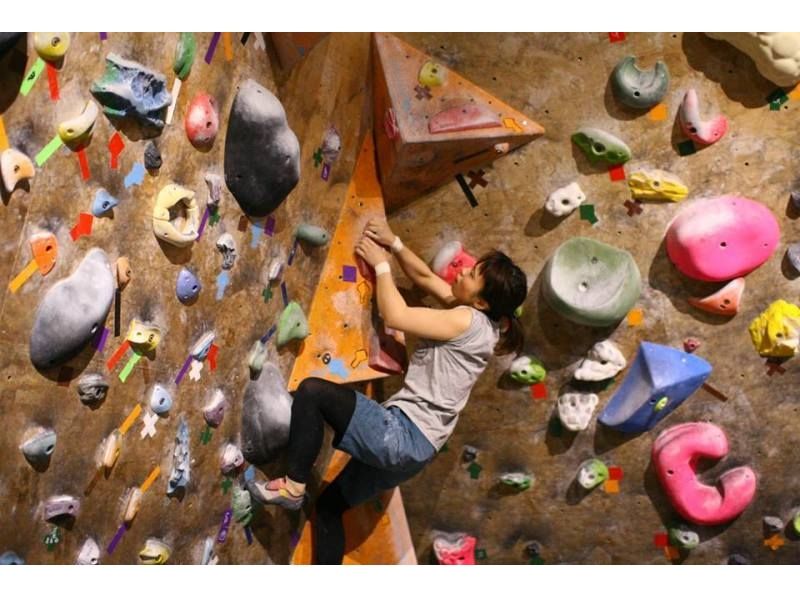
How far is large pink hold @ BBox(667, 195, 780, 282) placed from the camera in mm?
2990

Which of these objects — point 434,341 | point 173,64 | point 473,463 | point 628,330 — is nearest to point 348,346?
point 434,341

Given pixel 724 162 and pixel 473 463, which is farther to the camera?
pixel 473 463

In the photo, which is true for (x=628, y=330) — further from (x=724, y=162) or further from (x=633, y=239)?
(x=724, y=162)

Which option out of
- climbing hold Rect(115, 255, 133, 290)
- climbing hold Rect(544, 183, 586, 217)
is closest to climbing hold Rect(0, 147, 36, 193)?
climbing hold Rect(115, 255, 133, 290)

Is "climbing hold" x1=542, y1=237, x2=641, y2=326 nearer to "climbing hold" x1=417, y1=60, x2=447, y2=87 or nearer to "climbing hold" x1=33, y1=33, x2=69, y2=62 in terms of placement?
"climbing hold" x1=417, y1=60, x2=447, y2=87

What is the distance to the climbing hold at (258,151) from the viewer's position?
2.53 meters

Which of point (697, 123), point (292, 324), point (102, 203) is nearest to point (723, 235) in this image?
point (697, 123)

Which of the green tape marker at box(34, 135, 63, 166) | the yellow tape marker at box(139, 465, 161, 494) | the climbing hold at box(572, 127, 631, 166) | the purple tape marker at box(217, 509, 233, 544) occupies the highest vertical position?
the green tape marker at box(34, 135, 63, 166)

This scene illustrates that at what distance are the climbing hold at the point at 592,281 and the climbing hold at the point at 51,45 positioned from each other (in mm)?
1680

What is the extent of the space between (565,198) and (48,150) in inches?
64.6

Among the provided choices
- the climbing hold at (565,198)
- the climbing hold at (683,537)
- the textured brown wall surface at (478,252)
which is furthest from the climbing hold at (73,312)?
the climbing hold at (683,537)

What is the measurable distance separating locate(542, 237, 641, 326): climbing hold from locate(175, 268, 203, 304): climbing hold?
115 cm

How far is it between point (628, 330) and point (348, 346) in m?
0.91

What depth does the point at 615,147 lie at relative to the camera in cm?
298
